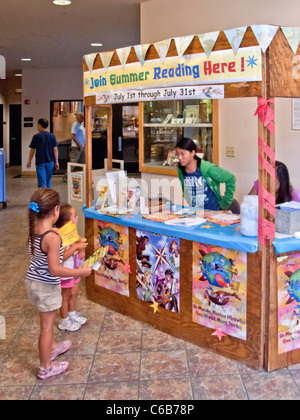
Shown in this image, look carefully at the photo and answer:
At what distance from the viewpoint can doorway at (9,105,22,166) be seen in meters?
18.7

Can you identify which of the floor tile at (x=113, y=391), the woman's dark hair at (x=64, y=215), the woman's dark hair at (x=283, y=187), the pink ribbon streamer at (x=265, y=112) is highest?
the pink ribbon streamer at (x=265, y=112)

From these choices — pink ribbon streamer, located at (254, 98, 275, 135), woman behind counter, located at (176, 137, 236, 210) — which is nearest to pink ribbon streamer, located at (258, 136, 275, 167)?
pink ribbon streamer, located at (254, 98, 275, 135)

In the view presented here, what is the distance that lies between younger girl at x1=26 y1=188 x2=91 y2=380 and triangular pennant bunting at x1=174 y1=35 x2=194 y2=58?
127 cm

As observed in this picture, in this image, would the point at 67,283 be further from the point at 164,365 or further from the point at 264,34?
the point at 264,34

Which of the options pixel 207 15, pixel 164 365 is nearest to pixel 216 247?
pixel 164 365

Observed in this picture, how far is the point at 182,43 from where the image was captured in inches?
128

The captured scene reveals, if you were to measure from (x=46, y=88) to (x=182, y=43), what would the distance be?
1218cm

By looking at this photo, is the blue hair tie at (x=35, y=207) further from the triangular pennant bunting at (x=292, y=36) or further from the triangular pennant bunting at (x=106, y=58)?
the triangular pennant bunting at (x=292, y=36)

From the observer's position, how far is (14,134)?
18.9 meters

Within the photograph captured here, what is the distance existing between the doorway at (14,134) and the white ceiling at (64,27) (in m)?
6.58

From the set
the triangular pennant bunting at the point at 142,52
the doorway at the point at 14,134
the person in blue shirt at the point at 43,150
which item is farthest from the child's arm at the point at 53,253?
the doorway at the point at 14,134

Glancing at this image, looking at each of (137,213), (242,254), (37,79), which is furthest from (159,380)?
(37,79)

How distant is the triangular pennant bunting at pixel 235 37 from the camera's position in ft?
9.57
